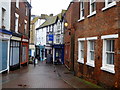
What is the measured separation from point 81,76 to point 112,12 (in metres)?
6.21

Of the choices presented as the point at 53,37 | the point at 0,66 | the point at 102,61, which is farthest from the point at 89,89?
the point at 53,37

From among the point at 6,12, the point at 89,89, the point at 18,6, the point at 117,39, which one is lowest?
the point at 89,89

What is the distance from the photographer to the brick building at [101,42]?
29.3ft

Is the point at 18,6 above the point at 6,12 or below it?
above

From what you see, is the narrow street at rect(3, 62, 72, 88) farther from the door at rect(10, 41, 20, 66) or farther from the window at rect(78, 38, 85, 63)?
the door at rect(10, 41, 20, 66)

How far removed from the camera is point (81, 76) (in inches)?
562

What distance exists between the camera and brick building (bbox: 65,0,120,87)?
8922 mm

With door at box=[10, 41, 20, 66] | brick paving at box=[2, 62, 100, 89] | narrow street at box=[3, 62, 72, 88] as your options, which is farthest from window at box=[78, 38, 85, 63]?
door at box=[10, 41, 20, 66]

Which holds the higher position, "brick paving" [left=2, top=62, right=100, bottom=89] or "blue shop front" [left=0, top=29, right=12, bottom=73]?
"blue shop front" [left=0, top=29, right=12, bottom=73]

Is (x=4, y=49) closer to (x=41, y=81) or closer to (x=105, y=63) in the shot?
(x=41, y=81)

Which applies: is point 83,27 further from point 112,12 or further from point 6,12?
point 6,12

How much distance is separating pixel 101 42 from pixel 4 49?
8757 mm

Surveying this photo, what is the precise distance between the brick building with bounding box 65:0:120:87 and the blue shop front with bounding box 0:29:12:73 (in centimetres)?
562

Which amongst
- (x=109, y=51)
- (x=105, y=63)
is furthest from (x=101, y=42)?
(x=105, y=63)
